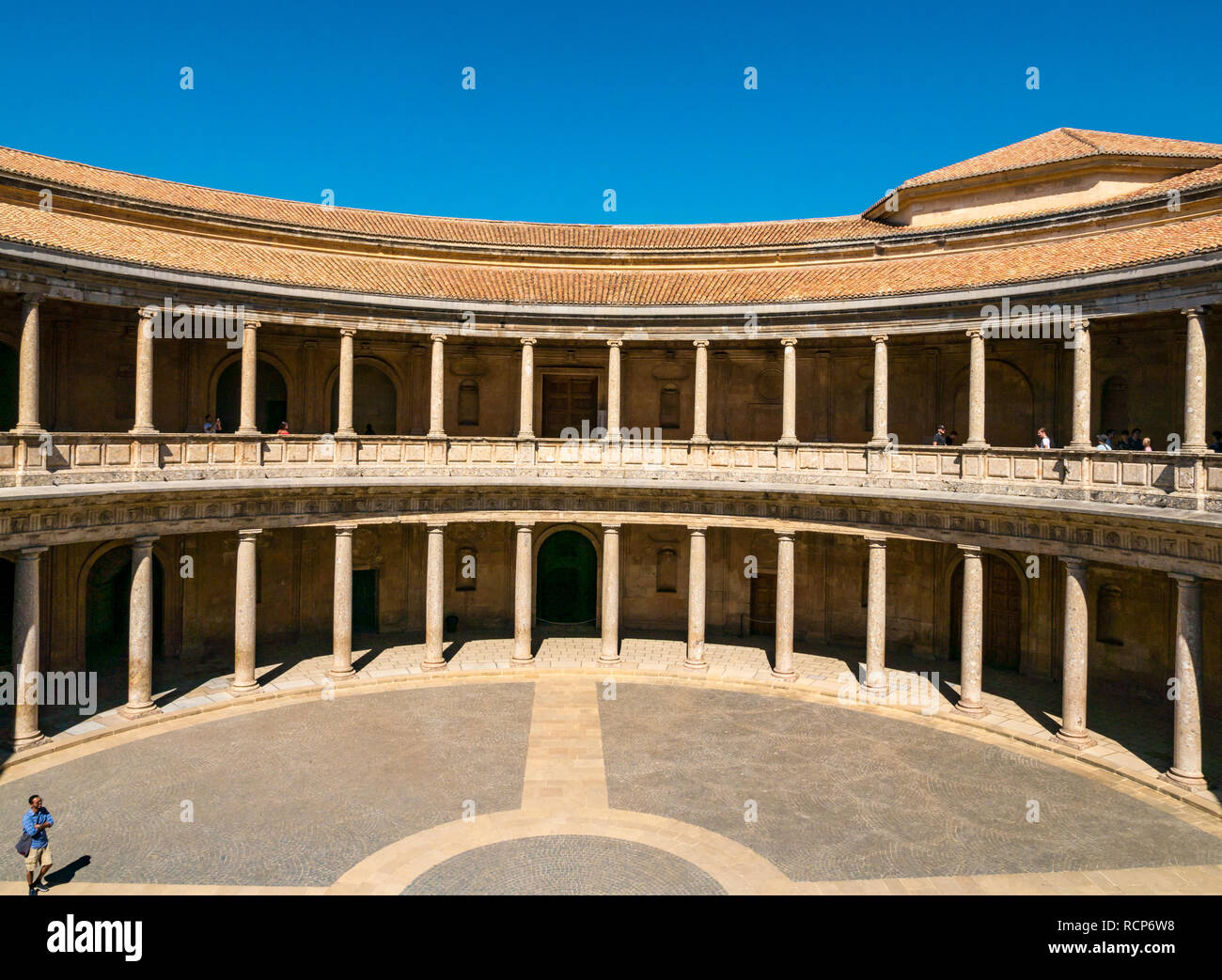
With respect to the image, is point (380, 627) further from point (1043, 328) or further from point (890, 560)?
point (1043, 328)

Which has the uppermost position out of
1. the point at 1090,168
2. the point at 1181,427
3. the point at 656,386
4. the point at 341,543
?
the point at 1090,168

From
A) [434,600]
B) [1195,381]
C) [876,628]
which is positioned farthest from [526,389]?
[1195,381]

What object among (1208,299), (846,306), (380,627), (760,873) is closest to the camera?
(760,873)

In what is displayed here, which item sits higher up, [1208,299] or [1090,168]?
[1090,168]

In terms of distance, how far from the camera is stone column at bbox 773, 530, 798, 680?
80.4ft

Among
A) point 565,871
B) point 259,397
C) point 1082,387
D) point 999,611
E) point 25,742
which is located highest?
point 259,397

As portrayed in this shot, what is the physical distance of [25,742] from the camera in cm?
1820

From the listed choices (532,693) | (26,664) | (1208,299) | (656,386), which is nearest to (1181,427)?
(1208,299)

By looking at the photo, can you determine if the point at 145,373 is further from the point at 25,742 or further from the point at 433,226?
the point at 433,226

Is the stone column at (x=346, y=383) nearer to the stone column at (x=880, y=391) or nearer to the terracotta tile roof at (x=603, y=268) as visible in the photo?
the terracotta tile roof at (x=603, y=268)

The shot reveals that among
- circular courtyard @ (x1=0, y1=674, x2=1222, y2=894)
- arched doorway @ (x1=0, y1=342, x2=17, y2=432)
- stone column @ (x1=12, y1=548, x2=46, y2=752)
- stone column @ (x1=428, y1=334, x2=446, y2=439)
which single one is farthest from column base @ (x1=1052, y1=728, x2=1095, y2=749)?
arched doorway @ (x1=0, y1=342, x2=17, y2=432)

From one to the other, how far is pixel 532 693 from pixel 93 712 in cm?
1176

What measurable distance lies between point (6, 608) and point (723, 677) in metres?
22.1

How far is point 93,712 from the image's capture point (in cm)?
2067
